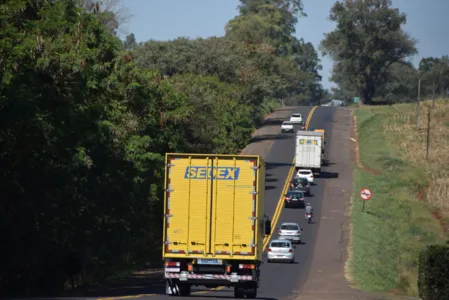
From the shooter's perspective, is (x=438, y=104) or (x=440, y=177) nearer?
(x=440, y=177)

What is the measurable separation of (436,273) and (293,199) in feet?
145

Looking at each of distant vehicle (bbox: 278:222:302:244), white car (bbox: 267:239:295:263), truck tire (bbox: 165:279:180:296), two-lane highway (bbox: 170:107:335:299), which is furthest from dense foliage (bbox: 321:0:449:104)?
truck tire (bbox: 165:279:180:296)

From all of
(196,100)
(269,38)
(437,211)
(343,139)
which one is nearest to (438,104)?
(343,139)

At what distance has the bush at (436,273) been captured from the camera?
3022cm

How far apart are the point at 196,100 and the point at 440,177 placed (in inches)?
1228

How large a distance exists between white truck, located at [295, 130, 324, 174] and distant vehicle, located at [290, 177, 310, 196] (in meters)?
6.46

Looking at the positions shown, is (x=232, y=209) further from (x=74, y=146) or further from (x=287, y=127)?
(x=287, y=127)

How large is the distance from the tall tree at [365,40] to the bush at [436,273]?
13105 cm

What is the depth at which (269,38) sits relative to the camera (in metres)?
174

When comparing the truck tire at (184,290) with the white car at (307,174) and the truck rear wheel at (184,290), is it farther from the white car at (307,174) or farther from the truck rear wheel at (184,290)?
the white car at (307,174)

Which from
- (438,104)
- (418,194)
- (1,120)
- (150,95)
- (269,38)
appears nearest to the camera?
(1,120)

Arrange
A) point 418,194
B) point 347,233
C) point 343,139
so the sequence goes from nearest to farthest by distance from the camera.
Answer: point 347,233 → point 418,194 → point 343,139

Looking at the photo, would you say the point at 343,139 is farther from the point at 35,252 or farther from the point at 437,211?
the point at 35,252

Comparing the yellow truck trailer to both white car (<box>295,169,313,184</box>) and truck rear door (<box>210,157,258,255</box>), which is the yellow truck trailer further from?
white car (<box>295,169,313,184</box>)
